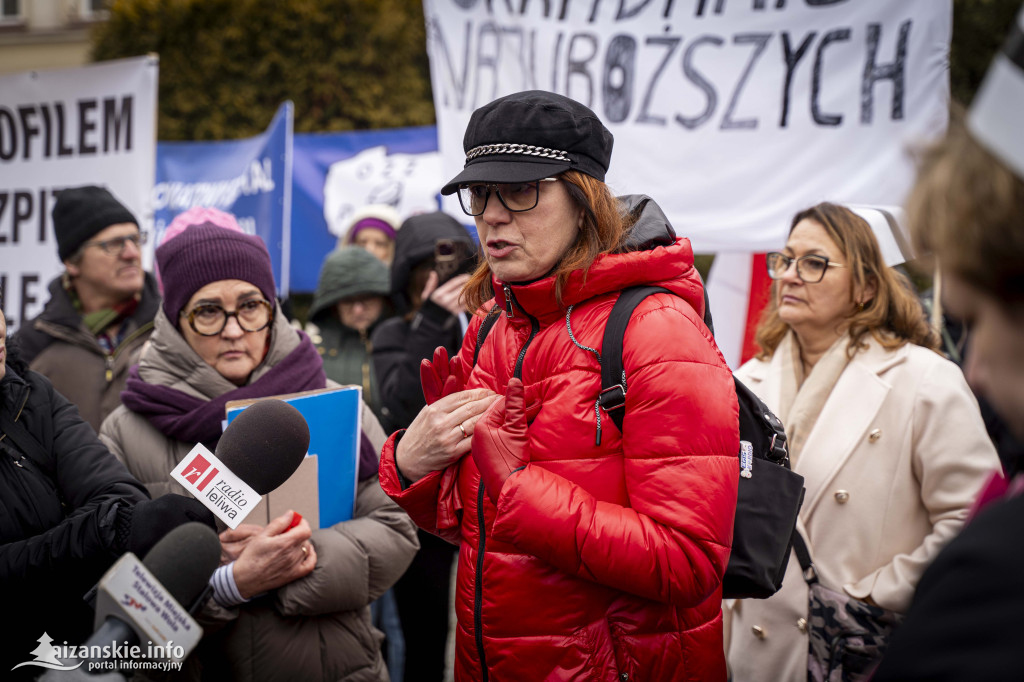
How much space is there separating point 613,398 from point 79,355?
303 centimetres

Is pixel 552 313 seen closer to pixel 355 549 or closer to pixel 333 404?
pixel 333 404

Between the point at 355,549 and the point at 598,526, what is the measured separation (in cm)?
118

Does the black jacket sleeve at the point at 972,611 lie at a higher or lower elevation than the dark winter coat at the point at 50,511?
higher

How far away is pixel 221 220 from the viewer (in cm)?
328

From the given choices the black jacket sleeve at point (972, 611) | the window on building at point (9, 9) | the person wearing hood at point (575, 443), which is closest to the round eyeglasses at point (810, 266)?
the person wearing hood at point (575, 443)

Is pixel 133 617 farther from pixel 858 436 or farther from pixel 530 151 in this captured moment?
pixel 858 436

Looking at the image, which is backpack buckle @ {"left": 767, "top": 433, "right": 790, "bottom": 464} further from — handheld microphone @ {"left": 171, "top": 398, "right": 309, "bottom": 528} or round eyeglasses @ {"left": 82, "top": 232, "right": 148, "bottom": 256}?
round eyeglasses @ {"left": 82, "top": 232, "right": 148, "bottom": 256}

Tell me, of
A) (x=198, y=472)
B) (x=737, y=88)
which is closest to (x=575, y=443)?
(x=198, y=472)

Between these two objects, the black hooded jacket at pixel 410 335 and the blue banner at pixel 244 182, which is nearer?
the black hooded jacket at pixel 410 335

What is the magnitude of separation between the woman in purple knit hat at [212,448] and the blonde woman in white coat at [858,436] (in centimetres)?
137

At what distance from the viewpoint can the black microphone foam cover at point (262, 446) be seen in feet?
5.89

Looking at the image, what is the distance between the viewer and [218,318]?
2.88 meters

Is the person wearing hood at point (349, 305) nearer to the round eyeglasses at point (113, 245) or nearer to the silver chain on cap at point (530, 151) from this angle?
the round eyeglasses at point (113, 245)

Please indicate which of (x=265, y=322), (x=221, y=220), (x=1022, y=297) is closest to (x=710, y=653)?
(x=1022, y=297)
